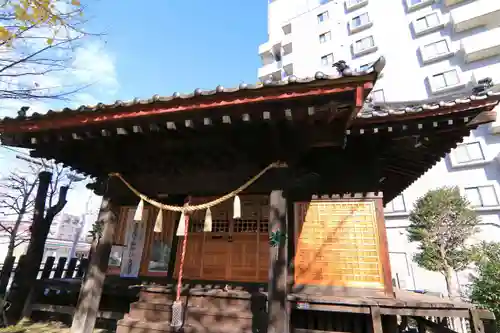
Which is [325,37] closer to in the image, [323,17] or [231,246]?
[323,17]

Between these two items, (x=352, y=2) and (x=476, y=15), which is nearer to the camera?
(x=476, y=15)

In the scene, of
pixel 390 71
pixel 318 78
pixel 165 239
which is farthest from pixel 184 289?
pixel 390 71

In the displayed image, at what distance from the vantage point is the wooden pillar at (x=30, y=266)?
7.81 m

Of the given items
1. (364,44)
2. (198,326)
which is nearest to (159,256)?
(198,326)

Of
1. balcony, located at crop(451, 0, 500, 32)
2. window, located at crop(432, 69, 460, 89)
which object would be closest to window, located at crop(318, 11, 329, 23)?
balcony, located at crop(451, 0, 500, 32)

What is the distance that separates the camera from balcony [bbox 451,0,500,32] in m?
26.7


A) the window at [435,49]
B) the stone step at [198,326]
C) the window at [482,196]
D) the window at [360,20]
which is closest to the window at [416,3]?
the window at [360,20]

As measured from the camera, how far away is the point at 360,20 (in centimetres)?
3406

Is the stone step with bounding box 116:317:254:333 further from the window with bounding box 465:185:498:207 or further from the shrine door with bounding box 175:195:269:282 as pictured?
the window with bounding box 465:185:498:207

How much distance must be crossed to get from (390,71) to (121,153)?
32.3m

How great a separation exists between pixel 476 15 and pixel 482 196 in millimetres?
18536

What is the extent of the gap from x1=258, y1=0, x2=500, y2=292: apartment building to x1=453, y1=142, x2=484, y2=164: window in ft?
0.22

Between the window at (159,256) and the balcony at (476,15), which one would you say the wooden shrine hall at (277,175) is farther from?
the balcony at (476,15)

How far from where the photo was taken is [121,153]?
5473mm
